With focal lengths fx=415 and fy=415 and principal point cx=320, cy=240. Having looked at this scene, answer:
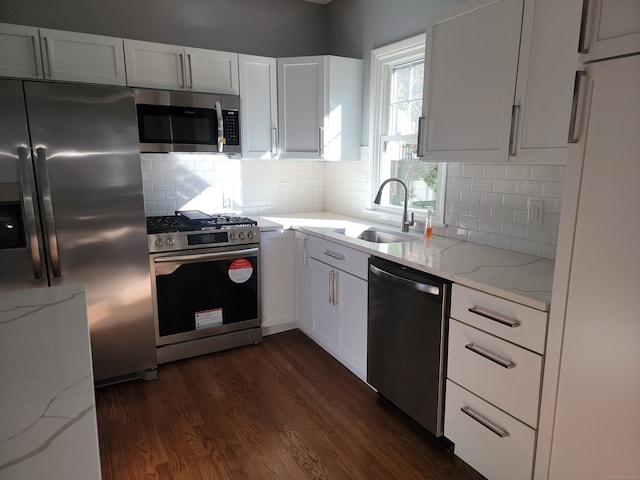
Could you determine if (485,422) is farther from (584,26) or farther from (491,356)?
(584,26)

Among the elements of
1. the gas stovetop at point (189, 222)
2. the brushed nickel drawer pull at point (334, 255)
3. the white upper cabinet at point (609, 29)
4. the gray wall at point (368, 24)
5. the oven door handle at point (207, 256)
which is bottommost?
the oven door handle at point (207, 256)

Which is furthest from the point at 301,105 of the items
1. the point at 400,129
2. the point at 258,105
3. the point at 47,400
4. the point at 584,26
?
the point at 47,400

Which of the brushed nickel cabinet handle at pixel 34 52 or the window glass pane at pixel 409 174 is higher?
the brushed nickel cabinet handle at pixel 34 52

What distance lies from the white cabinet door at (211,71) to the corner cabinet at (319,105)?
0.40 m

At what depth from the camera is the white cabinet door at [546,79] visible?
1.66 metres

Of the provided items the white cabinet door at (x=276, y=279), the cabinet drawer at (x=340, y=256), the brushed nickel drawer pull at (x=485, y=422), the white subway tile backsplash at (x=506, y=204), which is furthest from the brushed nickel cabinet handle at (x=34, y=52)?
the brushed nickel drawer pull at (x=485, y=422)

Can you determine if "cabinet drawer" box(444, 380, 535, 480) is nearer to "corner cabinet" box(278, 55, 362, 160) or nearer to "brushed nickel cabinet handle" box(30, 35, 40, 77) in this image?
"corner cabinet" box(278, 55, 362, 160)

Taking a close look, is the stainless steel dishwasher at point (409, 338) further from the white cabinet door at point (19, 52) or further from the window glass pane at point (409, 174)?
the white cabinet door at point (19, 52)

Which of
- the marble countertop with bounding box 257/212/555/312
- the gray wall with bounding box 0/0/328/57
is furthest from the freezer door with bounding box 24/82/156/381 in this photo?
the marble countertop with bounding box 257/212/555/312

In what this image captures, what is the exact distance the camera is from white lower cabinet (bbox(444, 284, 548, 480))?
159 centimetres

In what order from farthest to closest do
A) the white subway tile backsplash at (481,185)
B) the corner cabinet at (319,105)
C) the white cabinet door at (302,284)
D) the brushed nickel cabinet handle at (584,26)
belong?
the corner cabinet at (319,105)
the white cabinet door at (302,284)
the white subway tile backsplash at (481,185)
the brushed nickel cabinet handle at (584,26)

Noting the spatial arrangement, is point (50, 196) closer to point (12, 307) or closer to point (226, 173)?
point (12, 307)

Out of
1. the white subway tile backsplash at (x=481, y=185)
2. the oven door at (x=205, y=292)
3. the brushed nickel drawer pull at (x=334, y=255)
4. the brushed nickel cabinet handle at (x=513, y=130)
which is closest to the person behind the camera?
the brushed nickel cabinet handle at (x=513, y=130)

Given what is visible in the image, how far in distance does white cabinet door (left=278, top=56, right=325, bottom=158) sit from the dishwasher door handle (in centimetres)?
143
